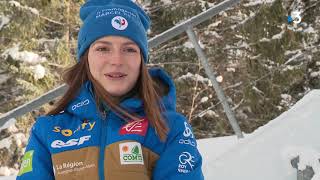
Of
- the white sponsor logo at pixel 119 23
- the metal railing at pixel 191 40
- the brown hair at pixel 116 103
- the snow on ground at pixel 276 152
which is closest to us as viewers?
the brown hair at pixel 116 103

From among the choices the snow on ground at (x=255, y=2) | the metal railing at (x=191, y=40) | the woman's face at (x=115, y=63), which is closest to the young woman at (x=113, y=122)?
the woman's face at (x=115, y=63)

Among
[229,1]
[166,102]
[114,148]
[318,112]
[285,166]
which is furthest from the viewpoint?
Answer: [229,1]

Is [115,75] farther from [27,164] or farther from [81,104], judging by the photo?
[27,164]

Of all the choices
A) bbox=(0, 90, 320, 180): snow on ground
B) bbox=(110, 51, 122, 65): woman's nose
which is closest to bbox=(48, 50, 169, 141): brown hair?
bbox=(110, 51, 122, 65): woman's nose

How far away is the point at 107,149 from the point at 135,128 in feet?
0.48

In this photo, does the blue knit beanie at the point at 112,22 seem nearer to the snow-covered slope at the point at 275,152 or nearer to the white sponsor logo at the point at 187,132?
the white sponsor logo at the point at 187,132

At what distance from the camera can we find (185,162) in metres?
1.95

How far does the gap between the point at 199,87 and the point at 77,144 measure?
920 cm

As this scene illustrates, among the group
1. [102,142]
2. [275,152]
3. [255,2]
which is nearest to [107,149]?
[102,142]

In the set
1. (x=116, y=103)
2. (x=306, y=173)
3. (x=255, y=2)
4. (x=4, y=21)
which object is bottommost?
(x=306, y=173)

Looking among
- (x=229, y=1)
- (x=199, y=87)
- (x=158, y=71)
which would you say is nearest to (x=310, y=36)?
(x=199, y=87)

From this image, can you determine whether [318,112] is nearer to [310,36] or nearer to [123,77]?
[123,77]

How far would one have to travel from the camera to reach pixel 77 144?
1.99 metres

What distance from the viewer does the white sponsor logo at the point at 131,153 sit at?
1.95 metres
